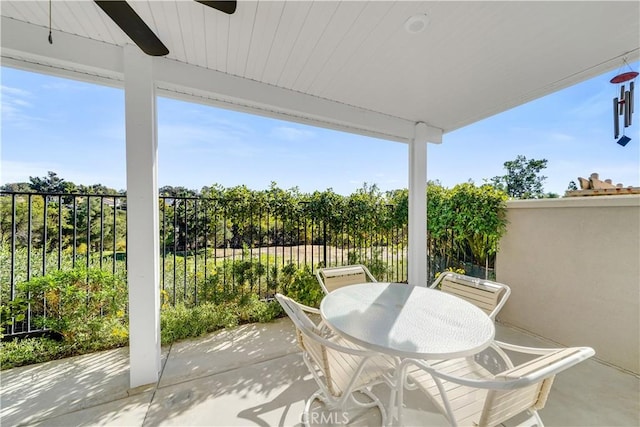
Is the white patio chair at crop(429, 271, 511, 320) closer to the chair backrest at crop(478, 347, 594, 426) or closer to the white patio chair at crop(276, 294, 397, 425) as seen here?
the chair backrest at crop(478, 347, 594, 426)

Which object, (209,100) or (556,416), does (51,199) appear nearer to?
(209,100)

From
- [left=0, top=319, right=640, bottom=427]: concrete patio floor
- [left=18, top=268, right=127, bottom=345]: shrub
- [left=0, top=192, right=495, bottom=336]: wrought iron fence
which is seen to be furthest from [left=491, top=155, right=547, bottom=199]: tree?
[left=18, top=268, right=127, bottom=345]: shrub

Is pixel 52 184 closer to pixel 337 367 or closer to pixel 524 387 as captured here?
pixel 337 367

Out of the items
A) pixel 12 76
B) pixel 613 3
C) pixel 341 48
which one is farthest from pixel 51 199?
pixel 613 3

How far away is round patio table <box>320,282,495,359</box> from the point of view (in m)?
1.22

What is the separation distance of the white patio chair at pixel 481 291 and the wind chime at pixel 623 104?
1.89m

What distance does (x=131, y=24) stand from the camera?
1333mm

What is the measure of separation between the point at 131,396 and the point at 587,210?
4.72m

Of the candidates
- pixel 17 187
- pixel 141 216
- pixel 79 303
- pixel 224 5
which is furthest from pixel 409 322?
pixel 17 187

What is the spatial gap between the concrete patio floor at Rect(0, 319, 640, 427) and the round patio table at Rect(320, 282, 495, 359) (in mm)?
781

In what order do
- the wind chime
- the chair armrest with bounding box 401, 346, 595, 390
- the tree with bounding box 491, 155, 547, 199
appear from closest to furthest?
the chair armrest with bounding box 401, 346, 595, 390, the wind chime, the tree with bounding box 491, 155, 547, 199

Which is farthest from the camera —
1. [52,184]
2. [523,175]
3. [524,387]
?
[523,175]

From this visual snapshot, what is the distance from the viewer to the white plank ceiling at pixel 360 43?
5.47ft

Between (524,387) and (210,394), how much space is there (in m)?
2.15
